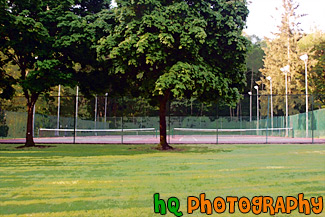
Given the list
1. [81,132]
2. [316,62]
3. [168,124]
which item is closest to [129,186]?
[168,124]

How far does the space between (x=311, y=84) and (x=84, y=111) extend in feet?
114

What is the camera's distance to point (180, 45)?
15.4 m

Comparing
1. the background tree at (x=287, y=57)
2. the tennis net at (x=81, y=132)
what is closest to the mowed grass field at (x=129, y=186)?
the tennis net at (x=81, y=132)

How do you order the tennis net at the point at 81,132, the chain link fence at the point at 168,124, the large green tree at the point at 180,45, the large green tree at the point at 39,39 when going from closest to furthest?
the large green tree at the point at 180,45 < the large green tree at the point at 39,39 < the chain link fence at the point at 168,124 < the tennis net at the point at 81,132

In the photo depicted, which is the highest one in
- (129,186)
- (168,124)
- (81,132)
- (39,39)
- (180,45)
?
(39,39)

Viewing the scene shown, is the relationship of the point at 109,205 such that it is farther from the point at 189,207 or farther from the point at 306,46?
the point at 306,46

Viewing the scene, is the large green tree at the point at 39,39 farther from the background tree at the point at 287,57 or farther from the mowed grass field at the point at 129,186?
the background tree at the point at 287,57

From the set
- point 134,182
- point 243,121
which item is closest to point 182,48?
point 134,182

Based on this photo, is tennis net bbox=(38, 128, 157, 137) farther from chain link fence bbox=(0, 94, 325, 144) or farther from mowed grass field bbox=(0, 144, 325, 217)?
mowed grass field bbox=(0, 144, 325, 217)

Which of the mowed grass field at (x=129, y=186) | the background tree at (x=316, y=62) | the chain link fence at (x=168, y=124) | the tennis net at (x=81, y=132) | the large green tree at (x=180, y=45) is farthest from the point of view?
the background tree at (x=316, y=62)

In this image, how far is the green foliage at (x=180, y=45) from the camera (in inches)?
595

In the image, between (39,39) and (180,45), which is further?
(39,39)

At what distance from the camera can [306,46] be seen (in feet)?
172

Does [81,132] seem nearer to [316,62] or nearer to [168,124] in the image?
[168,124]
